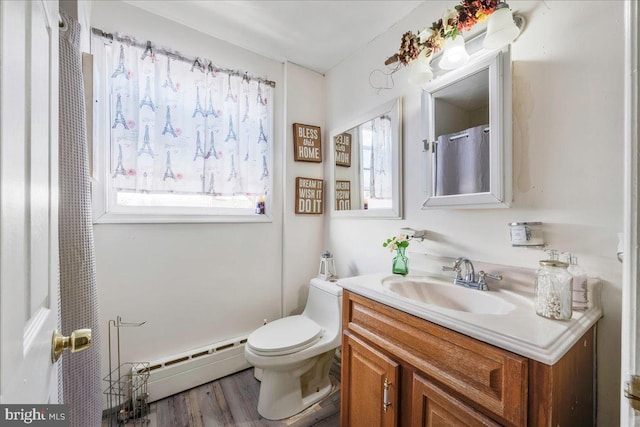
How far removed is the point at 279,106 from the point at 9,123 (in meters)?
1.83

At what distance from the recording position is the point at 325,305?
1.74 m

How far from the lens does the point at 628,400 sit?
1.48 ft

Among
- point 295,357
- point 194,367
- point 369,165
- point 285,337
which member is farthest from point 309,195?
point 194,367

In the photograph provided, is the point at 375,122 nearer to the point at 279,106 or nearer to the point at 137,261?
the point at 279,106

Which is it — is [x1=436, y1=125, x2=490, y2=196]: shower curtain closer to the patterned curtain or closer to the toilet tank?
the patterned curtain

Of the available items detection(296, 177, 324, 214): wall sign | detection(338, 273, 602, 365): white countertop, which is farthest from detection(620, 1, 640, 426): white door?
detection(296, 177, 324, 214): wall sign

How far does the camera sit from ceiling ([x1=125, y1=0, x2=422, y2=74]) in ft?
4.91

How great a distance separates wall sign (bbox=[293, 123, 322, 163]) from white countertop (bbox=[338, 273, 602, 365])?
4.37ft

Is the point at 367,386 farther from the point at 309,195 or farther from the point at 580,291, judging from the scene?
the point at 309,195

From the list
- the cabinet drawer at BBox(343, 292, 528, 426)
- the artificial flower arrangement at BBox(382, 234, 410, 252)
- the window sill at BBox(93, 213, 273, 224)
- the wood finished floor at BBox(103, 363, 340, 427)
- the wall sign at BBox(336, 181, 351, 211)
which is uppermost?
the wall sign at BBox(336, 181, 351, 211)

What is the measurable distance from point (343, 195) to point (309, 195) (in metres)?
0.30

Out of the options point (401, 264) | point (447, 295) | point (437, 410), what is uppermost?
point (401, 264)

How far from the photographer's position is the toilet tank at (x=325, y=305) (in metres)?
1.64

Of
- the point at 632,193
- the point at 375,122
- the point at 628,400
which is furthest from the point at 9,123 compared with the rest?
the point at 375,122
